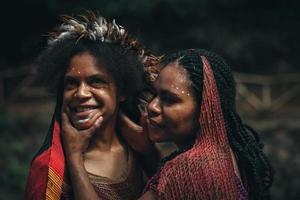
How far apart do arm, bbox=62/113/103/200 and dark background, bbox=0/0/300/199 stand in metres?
8.03

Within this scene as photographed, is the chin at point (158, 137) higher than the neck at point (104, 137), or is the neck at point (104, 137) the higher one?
the chin at point (158, 137)

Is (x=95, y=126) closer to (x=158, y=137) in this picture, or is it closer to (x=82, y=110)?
(x=82, y=110)

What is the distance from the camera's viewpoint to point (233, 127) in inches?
151

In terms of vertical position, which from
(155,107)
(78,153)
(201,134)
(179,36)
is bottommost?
(78,153)

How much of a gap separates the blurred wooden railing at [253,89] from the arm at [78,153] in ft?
33.6

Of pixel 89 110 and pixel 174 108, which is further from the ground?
pixel 174 108

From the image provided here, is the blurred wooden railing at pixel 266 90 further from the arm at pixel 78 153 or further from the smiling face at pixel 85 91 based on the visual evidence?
the arm at pixel 78 153

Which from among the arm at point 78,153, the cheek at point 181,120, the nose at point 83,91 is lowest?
the arm at point 78,153

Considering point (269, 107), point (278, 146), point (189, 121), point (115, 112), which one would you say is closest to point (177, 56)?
point (189, 121)

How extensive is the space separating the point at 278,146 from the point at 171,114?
7932 mm

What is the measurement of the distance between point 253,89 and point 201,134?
12155mm

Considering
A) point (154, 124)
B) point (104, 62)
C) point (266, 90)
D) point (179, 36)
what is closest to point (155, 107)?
point (154, 124)

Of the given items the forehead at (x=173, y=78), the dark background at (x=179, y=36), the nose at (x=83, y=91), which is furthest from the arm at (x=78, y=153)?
the dark background at (x=179, y=36)

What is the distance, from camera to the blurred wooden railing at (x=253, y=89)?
47.4 feet
